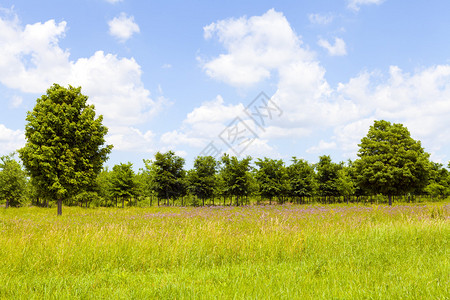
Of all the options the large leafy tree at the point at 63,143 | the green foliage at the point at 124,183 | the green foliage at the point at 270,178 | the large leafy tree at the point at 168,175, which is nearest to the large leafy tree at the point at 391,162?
the green foliage at the point at 270,178

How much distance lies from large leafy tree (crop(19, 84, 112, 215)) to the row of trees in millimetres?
52

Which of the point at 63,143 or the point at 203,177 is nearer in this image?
the point at 63,143

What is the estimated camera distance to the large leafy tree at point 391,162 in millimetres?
30172

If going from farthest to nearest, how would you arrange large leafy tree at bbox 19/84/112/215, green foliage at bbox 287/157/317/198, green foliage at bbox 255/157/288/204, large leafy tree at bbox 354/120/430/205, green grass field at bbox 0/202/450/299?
green foliage at bbox 287/157/317/198 < green foliage at bbox 255/157/288/204 < large leafy tree at bbox 354/120/430/205 < large leafy tree at bbox 19/84/112/215 < green grass field at bbox 0/202/450/299

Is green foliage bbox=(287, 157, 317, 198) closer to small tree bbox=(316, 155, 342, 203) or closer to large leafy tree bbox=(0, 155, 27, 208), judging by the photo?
small tree bbox=(316, 155, 342, 203)

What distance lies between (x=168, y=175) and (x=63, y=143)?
56.3 ft

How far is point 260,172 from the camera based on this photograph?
137ft

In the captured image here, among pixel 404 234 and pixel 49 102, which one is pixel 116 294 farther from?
pixel 49 102

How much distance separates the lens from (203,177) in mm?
37375

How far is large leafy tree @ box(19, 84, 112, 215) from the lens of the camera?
1916 cm

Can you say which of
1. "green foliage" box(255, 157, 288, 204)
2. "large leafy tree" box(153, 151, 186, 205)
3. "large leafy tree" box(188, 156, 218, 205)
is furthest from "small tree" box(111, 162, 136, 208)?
"green foliage" box(255, 157, 288, 204)

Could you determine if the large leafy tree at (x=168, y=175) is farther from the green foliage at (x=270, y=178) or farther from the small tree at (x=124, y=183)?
the green foliage at (x=270, y=178)

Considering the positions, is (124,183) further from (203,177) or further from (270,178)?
(270,178)

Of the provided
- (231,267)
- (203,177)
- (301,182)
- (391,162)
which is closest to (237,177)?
(203,177)
